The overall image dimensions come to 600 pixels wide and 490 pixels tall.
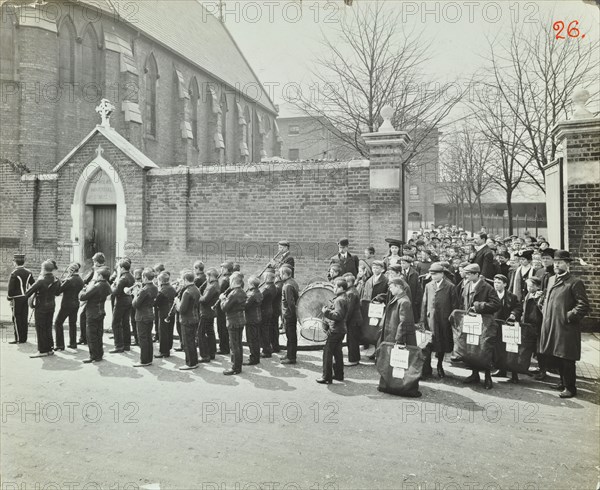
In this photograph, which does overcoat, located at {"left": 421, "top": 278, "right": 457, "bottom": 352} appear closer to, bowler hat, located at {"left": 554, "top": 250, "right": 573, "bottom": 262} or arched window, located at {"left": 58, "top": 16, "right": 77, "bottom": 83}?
bowler hat, located at {"left": 554, "top": 250, "right": 573, "bottom": 262}

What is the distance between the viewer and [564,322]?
6.09m

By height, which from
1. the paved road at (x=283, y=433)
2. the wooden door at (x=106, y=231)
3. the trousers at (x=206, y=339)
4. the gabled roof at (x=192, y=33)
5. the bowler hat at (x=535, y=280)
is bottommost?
the paved road at (x=283, y=433)

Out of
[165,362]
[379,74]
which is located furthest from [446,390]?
[379,74]

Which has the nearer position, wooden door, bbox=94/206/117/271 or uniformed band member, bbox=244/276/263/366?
uniformed band member, bbox=244/276/263/366

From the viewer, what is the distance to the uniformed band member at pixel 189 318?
731cm

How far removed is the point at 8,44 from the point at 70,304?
15.7 m

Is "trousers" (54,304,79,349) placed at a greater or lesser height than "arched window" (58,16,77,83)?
lesser

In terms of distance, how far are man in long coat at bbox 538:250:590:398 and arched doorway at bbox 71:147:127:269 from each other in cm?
1206

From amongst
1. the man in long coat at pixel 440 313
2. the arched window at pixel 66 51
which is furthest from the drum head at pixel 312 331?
the arched window at pixel 66 51

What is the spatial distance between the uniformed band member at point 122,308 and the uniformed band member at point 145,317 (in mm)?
802

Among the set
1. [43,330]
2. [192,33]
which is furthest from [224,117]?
[43,330]

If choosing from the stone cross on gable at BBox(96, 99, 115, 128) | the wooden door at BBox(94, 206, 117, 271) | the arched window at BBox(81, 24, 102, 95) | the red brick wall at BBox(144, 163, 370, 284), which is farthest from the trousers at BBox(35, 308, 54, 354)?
the arched window at BBox(81, 24, 102, 95)

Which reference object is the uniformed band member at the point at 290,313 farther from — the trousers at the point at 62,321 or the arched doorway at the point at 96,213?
the arched doorway at the point at 96,213

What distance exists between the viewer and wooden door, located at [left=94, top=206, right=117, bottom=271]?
48.3 ft
